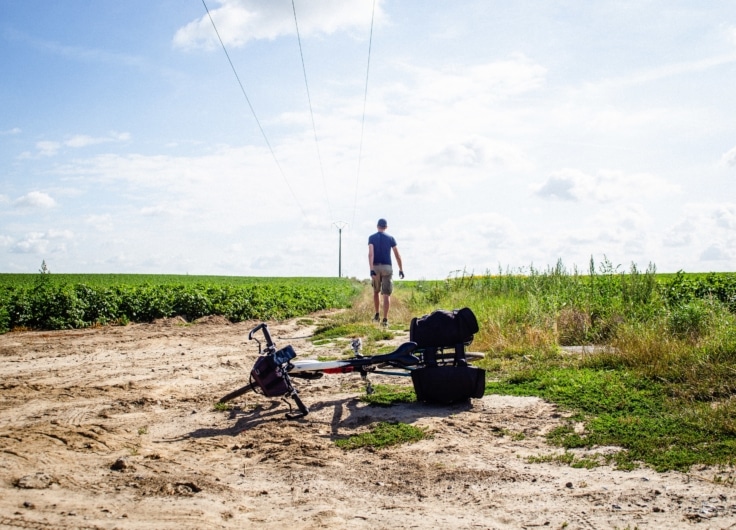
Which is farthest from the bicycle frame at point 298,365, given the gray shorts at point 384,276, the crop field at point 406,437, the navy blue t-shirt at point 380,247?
the navy blue t-shirt at point 380,247

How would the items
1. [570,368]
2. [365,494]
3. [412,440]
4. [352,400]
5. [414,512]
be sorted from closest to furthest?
[414,512], [365,494], [412,440], [352,400], [570,368]

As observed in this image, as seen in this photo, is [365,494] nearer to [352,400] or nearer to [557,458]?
[557,458]

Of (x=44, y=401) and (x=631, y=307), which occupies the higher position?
(x=631, y=307)

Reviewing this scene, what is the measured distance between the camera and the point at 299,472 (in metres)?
4.68

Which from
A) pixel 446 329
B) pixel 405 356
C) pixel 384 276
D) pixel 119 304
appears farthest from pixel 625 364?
pixel 119 304

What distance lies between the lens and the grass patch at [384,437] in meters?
5.31

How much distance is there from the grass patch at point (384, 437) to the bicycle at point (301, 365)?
0.78m

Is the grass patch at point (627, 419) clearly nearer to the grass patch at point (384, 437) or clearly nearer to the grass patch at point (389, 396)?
the grass patch at point (389, 396)

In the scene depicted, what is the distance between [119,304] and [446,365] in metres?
13.9

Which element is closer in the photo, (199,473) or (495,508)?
(495,508)

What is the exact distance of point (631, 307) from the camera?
1144 centimetres

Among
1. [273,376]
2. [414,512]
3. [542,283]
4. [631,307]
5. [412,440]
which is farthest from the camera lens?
[542,283]

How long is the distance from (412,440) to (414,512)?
5.00 feet

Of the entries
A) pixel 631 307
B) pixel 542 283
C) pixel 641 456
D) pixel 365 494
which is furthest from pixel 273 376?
pixel 542 283
